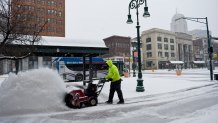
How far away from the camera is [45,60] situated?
60.3m

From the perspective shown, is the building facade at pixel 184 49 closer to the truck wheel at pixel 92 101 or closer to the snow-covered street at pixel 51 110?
the truck wheel at pixel 92 101

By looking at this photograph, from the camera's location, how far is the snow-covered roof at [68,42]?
11422mm

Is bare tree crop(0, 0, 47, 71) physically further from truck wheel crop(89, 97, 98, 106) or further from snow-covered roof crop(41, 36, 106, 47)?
truck wheel crop(89, 97, 98, 106)

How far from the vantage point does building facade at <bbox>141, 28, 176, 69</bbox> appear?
8225 cm

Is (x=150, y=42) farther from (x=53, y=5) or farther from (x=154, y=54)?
(x=53, y=5)

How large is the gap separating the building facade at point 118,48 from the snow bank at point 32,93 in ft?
242

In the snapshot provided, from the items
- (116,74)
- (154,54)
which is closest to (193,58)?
(154,54)

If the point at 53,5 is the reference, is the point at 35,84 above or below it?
below

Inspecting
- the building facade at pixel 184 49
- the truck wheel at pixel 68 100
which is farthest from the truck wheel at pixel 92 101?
the building facade at pixel 184 49

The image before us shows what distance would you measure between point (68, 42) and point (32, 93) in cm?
603

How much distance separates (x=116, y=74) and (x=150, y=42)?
259ft

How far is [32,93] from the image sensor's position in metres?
6.66

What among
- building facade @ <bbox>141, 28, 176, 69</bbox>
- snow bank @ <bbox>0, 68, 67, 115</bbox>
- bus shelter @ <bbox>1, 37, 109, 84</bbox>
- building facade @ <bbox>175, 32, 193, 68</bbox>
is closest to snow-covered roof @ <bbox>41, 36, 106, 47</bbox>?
bus shelter @ <bbox>1, 37, 109, 84</bbox>

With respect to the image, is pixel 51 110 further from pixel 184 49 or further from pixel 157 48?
pixel 184 49
